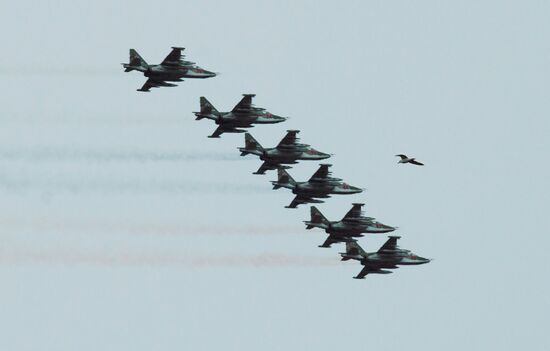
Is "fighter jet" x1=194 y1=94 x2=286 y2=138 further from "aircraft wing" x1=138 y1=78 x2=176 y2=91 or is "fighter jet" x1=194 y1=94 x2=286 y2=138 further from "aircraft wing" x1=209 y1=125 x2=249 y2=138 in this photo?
"aircraft wing" x1=138 y1=78 x2=176 y2=91

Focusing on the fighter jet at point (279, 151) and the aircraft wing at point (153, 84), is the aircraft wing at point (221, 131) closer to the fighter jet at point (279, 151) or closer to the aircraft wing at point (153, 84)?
the fighter jet at point (279, 151)

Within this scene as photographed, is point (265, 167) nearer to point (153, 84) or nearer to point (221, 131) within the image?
point (221, 131)

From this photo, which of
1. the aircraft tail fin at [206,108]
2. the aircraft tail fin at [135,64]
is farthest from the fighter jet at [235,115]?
the aircraft tail fin at [135,64]

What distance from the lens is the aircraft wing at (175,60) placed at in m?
192

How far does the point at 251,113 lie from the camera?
196 metres

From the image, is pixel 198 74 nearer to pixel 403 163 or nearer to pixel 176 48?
pixel 176 48

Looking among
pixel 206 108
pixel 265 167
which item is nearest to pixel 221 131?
pixel 206 108

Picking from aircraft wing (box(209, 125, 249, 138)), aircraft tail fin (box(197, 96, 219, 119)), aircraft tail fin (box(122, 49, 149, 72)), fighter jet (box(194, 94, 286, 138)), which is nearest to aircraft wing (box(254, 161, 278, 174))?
fighter jet (box(194, 94, 286, 138))

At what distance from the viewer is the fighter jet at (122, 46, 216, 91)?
19150cm

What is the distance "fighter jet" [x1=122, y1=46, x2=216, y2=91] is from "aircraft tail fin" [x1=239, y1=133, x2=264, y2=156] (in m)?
7.75

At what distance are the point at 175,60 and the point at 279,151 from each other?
1263 centimetres

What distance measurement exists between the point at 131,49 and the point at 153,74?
2858mm

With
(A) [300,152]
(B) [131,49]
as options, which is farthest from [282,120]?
(B) [131,49]

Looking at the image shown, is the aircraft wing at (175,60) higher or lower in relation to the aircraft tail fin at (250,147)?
higher
